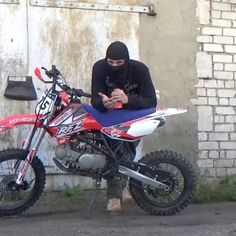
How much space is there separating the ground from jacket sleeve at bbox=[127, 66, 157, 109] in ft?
3.86

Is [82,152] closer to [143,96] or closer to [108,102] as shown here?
[108,102]

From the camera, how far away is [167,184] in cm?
618

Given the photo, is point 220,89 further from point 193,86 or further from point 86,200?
point 86,200

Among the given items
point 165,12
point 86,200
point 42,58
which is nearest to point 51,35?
point 42,58

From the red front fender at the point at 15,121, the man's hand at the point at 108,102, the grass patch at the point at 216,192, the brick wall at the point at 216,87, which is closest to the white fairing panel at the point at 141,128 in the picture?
the man's hand at the point at 108,102

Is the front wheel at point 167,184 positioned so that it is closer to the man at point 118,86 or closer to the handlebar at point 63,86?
the man at point 118,86

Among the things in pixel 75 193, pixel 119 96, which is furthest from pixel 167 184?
pixel 75 193

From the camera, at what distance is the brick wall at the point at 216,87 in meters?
8.09

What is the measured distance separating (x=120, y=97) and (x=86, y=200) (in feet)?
5.46

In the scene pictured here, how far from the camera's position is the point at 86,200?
23.1 ft

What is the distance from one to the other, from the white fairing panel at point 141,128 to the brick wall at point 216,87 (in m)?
2.14

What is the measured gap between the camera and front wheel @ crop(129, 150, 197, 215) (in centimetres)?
616

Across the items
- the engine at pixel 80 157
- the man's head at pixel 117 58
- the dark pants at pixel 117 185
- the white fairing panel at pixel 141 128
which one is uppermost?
the man's head at pixel 117 58

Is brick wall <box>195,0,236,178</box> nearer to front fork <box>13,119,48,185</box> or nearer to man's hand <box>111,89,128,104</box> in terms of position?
man's hand <box>111,89,128,104</box>
